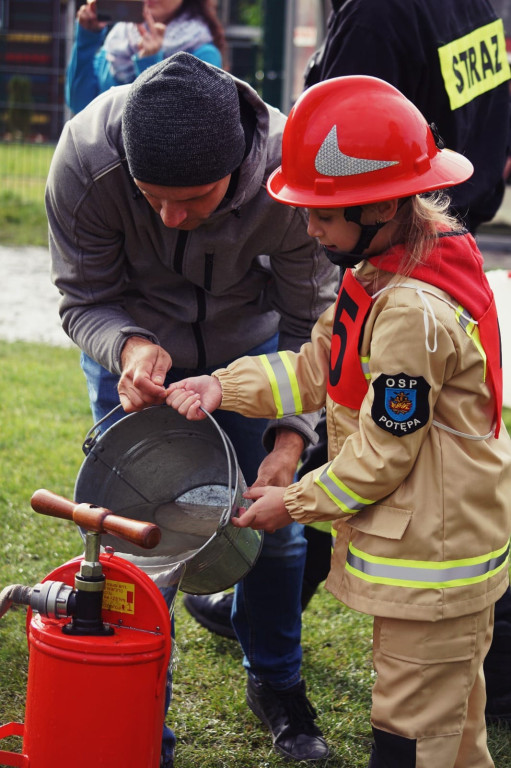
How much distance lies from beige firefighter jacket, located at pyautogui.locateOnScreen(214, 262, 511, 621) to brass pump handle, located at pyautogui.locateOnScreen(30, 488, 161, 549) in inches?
13.8

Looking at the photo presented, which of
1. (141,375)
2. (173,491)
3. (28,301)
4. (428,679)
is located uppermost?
(141,375)

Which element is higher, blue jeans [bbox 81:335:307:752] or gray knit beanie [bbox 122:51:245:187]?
gray knit beanie [bbox 122:51:245:187]

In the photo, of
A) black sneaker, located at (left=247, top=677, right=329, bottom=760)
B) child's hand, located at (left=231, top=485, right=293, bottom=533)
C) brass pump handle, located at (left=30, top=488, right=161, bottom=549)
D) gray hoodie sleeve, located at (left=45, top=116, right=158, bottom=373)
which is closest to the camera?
brass pump handle, located at (left=30, top=488, right=161, bottom=549)

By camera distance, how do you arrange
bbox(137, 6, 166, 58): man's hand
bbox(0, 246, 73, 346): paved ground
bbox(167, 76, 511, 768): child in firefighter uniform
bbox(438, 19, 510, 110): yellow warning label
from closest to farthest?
bbox(167, 76, 511, 768): child in firefighter uniform < bbox(438, 19, 510, 110): yellow warning label < bbox(137, 6, 166, 58): man's hand < bbox(0, 246, 73, 346): paved ground

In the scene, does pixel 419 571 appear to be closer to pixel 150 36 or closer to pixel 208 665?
pixel 208 665

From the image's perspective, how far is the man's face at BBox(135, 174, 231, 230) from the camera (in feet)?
7.39

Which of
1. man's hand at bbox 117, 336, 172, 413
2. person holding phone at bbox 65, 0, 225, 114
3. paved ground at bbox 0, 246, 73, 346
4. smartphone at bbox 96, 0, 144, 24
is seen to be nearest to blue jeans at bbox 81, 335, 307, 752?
man's hand at bbox 117, 336, 172, 413

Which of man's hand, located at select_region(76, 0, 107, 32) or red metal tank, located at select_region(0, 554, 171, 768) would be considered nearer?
red metal tank, located at select_region(0, 554, 171, 768)

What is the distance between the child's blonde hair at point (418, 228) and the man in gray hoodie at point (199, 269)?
15.4 inches

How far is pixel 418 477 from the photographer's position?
84.1 inches

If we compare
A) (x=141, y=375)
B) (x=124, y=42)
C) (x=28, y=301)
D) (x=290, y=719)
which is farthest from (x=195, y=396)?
(x=28, y=301)

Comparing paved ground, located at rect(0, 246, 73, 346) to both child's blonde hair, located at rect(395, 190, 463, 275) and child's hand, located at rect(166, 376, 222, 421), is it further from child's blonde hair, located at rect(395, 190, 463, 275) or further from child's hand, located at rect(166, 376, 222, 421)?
child's blonde hair, located at rect(395, 190, 463, 275)

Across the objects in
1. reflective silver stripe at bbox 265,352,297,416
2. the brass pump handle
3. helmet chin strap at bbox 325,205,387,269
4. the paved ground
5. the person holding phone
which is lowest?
the paved ground

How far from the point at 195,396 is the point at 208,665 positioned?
1.26m
